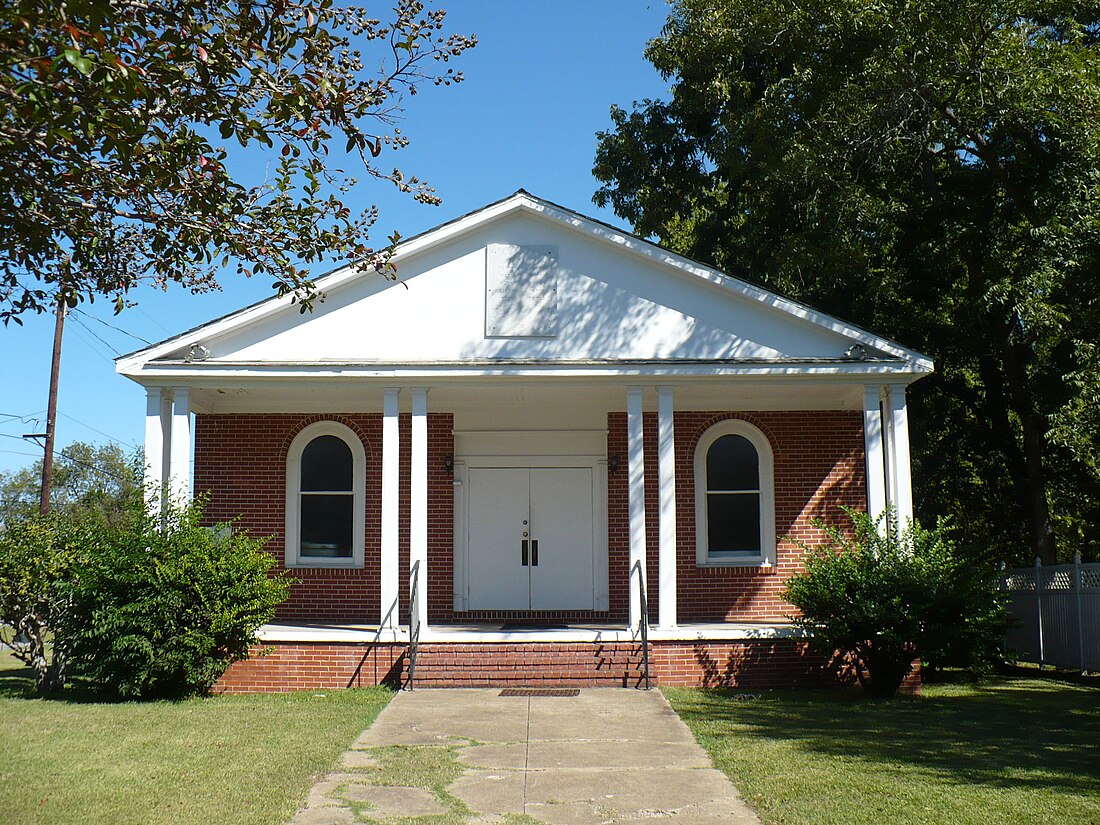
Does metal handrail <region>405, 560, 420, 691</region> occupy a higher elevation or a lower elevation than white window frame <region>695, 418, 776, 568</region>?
lower

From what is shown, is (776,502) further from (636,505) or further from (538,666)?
(538,666)

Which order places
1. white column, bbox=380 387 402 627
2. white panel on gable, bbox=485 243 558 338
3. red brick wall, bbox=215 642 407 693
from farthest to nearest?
white panel on gable, bbox=485 243 558 338
white column, bbox=380 387 402 627
red brick wall, bbox=215 642 407 693

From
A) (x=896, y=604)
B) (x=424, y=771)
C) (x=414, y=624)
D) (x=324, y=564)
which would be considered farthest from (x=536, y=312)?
(x=424, y=771)

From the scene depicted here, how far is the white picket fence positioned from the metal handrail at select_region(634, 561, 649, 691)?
210 inches

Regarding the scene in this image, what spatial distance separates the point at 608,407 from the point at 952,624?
614cm

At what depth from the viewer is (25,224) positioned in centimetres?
706

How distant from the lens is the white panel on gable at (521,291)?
45.6 feet

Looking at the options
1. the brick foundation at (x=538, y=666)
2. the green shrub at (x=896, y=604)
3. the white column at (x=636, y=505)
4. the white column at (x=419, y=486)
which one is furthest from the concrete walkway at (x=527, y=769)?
the green shrub at (x=896, y=604)

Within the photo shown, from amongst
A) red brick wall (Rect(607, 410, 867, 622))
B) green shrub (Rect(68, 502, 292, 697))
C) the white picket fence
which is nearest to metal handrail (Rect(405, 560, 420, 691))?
green shrub (Rect(68, 502, 292, 697))

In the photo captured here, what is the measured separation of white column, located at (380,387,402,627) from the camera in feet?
44.0

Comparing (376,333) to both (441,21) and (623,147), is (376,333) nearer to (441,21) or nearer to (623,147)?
(441,21)

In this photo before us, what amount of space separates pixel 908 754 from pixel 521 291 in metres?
7.46

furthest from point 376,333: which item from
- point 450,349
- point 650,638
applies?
point 650,638

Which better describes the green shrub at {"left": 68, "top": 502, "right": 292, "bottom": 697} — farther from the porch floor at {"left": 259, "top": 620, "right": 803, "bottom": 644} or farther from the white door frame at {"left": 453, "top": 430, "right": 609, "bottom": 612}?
the white door frame at {"left": 453, "top": 430, "right": 609, "bottom": 612}
